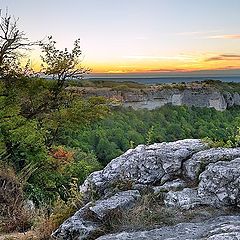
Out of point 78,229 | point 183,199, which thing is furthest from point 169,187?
point 78,229

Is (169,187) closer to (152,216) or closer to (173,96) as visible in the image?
(152,216)

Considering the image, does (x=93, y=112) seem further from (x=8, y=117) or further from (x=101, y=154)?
(x=101, y=154)

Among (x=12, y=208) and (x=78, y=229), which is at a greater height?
(x=78, y=229)

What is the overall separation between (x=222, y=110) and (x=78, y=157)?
30126 millimetres

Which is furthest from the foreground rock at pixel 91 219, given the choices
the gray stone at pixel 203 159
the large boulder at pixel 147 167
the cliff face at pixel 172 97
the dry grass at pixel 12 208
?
the cliff face at pixel 172 97

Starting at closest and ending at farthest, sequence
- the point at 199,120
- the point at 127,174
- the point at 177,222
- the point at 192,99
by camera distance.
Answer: the point at 177,222, the point at 127,174, the point at 199,120, the point at 192,99

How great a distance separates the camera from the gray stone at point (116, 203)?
4.30m

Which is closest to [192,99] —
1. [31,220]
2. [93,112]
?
[93,112]

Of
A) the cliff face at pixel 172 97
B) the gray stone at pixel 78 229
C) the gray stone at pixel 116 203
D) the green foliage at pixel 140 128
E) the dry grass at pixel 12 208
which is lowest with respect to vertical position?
the green foliage at pixel 140 128

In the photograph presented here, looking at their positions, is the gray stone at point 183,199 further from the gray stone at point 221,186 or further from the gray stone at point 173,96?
the gray stone at point 173,96

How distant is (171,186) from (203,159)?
0.46 m

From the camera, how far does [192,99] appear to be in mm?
48188

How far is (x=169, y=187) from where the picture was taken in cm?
468

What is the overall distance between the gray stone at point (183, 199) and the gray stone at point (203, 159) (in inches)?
11.7
